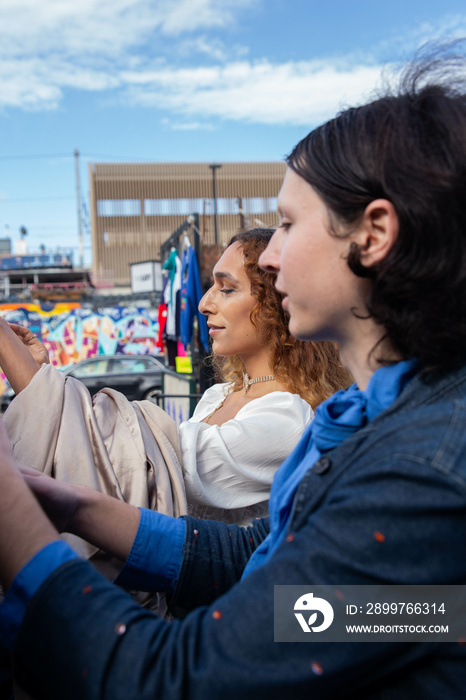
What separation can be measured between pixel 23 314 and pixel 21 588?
2111cm

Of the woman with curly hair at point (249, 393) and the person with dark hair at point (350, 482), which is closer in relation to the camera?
the person with dark hair at point (350, 482)

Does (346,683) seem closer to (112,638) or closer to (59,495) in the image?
(112,638)

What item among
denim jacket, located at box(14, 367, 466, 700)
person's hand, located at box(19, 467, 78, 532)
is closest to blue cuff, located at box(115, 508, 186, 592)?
person's hand, located at box(19, 467, 78, 532)

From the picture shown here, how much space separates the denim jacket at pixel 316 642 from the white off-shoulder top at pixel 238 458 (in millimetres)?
990

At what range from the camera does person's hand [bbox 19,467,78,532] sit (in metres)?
1.04

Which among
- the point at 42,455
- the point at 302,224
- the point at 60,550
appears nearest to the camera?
the point at 60,550

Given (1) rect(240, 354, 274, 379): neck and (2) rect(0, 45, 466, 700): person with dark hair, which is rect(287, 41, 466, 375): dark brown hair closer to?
(2) rect(0, 45, 466, 700): person with dark hair

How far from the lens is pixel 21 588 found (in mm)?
799

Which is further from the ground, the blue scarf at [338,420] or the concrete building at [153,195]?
the concrete building at [153,195]

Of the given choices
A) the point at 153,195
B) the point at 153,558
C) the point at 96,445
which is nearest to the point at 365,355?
the point at 153,558

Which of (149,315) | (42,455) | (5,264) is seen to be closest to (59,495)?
(42,455)

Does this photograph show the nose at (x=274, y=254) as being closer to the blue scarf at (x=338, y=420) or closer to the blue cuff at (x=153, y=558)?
the blue scarf at (x=338, y=420)

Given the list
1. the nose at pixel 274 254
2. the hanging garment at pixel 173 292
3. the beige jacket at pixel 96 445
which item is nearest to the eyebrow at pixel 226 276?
the beige jacket at pixel 96 445

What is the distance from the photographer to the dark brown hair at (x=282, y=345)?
2.26 meters
